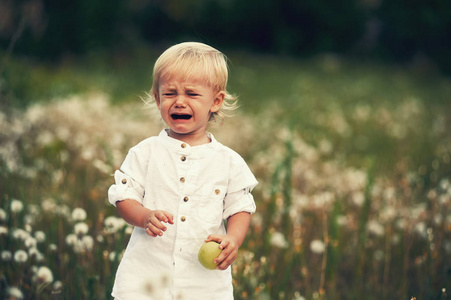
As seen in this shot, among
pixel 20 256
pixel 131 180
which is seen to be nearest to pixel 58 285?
pixel 20 256

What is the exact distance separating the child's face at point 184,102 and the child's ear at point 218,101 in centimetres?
6

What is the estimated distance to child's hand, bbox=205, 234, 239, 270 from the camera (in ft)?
7.16

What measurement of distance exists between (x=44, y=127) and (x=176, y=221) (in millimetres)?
4843

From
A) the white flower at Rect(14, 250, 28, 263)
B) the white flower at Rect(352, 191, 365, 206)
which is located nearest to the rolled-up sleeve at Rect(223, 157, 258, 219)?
the white flower at Rect(14, 250, 28, 263)

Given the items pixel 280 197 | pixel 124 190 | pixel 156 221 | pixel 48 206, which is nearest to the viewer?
pixel 156 221

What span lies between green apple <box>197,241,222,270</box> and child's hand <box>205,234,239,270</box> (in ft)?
0.06

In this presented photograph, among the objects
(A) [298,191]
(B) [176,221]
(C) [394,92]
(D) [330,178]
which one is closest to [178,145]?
(B) [176,221]

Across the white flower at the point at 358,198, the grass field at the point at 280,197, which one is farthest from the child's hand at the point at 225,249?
the white flower at the point at 358,198

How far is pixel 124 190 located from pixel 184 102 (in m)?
0.46

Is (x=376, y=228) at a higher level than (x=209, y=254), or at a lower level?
lower

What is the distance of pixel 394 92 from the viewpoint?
14828 mm

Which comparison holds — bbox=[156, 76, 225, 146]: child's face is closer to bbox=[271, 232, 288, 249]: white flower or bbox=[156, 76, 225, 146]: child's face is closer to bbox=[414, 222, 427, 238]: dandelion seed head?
bbox=[271, 232, 288, 249]: white flower

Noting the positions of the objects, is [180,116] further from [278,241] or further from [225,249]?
[278,241]

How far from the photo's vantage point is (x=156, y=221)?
215 cm
